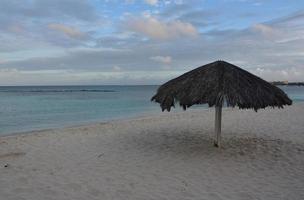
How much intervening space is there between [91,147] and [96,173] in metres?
2.33

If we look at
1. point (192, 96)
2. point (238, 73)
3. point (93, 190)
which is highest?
point (238, 73)

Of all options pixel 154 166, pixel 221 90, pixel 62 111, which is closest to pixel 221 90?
pixel 221 90

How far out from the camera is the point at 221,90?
6.59 metres

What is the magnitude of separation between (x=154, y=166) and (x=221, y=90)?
6.12ft

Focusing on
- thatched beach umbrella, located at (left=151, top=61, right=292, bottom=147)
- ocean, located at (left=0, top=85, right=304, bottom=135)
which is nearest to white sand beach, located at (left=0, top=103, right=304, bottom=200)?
thatched beach umbrella, located at (left=151, top=61, right=292, bottom=147)

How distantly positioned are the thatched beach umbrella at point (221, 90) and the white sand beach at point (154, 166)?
99 centimetres

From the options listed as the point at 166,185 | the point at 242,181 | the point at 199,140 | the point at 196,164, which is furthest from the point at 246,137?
the point at 166,185

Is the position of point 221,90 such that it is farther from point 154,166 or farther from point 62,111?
point 62,111

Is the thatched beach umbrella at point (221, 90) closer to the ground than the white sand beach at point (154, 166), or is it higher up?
higher up

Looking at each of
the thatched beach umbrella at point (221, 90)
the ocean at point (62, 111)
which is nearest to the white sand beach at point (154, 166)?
the thatched beach umbrella at point (221, 90)

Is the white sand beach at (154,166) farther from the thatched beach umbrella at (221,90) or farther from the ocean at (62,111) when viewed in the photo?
the ocean at (62,111)

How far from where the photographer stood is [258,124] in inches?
454

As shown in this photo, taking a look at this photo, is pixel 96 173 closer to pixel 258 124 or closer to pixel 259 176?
pixel 259 176

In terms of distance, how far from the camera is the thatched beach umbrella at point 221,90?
6.53 meters
